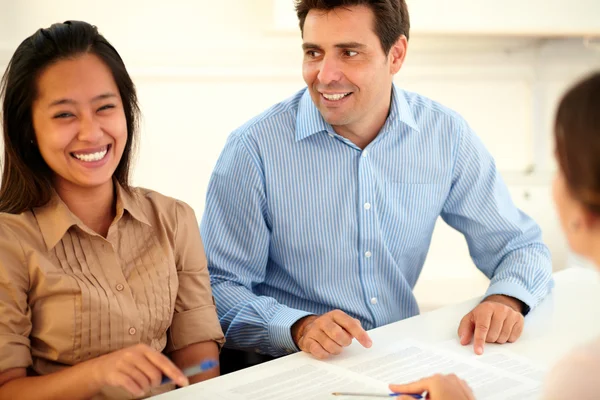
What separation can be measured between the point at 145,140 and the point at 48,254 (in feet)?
5.53

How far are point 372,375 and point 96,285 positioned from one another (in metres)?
0.52

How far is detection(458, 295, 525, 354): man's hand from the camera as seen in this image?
1.57m

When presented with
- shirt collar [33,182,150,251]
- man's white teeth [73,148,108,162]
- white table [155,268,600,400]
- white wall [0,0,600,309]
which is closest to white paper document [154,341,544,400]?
white table [155,268,600,400]

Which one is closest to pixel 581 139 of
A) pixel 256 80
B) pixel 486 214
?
pixel 486 214

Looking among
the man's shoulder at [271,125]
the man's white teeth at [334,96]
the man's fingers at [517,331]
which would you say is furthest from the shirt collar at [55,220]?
the man's fingers at [517,331]

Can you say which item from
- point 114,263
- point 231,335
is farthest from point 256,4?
point 114,263

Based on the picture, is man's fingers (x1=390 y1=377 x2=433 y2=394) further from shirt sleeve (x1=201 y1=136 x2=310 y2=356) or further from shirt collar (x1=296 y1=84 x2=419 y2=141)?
shirt collar (x1=296 y1=84 x2=419 y2=141)

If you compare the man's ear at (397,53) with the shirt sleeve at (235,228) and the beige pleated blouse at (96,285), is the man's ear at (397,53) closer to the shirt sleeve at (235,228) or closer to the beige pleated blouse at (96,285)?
the shirt sleeve at (235,228)

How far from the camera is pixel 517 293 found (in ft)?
5.83

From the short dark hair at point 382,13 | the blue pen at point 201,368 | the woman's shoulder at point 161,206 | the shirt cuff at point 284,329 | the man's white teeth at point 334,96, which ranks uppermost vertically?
the short dark hair at point 382,13

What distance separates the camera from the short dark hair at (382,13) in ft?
6.28

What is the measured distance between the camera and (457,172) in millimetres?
2059

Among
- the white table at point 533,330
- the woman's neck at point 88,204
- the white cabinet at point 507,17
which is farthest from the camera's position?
the white cabinet at point 507,17

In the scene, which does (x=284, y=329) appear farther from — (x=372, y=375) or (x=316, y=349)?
(x=372, y=375)
